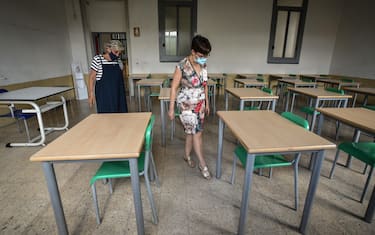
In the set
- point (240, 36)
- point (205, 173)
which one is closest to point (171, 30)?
point (240, 36)

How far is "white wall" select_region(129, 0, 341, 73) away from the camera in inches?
243

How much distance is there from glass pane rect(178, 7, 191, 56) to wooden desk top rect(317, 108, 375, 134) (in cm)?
508

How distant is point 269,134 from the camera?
4.75 feet

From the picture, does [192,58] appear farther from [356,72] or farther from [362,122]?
[356,72]

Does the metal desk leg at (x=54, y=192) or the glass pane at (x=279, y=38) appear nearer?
the metal desk leg at (x=54, y=192)

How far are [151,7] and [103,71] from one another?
14.7 ft

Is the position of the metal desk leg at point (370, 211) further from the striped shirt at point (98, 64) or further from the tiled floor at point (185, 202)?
the striped shirt at point (98, 64)

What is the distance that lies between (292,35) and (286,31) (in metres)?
0.36

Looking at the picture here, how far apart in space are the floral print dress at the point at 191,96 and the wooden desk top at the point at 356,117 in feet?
4.36

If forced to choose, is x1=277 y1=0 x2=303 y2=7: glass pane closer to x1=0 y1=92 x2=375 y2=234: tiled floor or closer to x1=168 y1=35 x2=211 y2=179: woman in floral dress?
x1=0 y1=92 x2=375 y2=234: tiled floor

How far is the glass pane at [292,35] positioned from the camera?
259 inches

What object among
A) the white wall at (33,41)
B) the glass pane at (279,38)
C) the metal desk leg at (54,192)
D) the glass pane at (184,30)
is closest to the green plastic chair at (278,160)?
the metal desk leg at (54,192)

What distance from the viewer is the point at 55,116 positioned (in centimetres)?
451

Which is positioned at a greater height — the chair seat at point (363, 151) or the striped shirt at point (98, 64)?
the striped shirt at point (98, 64)
